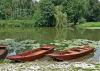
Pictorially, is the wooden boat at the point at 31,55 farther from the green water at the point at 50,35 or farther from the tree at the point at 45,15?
the tree at the point at 45,15

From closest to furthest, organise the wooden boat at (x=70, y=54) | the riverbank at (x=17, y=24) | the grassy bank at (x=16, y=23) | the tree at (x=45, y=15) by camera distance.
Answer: the wooden boat at (x=70, y=54), the riverbank at (x=17, y=24), the grassy bank at (x=16, y=23), the tree at (x=45, y=15)

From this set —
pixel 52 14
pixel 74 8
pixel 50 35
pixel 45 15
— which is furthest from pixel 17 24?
pixel 50 35

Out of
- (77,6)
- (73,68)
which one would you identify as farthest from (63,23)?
(73,68)

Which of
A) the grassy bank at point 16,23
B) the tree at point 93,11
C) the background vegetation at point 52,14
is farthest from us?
the tree at point 93,11

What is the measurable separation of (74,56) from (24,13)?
66297 mm

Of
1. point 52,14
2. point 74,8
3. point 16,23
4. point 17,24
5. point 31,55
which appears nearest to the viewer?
point 31,55

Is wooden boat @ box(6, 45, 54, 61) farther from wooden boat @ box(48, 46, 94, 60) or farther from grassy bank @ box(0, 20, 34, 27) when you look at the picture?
grassy bank @ box(0, 20, 34, 27)

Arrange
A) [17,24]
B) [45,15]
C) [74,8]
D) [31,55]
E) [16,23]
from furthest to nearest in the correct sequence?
1. [74,8]
2. [45,15]
3. [16,23]
4. [17,24]
5. [31,55]

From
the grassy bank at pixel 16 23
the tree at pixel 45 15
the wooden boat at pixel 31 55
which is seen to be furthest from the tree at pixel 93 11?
the wooden boat at pixel 31 55

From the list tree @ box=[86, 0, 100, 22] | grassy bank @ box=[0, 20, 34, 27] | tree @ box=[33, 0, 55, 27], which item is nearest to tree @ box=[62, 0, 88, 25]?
tree @ box=[33, 0, 55, 27]

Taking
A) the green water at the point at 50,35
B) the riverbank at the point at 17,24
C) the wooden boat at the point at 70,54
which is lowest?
the riverbank at the point at 17,24

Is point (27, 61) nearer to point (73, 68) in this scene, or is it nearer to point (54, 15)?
point (73, 68)

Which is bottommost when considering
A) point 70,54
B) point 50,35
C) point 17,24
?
point 17,24

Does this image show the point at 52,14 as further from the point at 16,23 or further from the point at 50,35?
the point at 50,35
